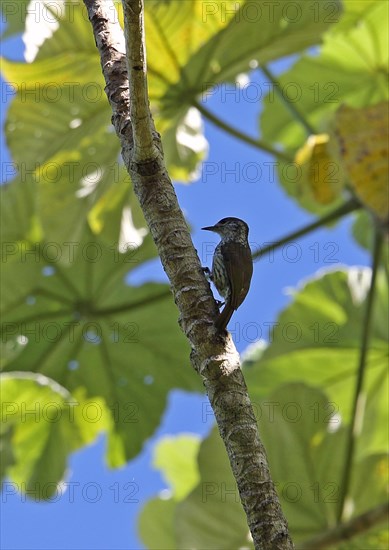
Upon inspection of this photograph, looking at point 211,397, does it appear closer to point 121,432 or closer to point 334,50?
point 121,432

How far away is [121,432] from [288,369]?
103cm

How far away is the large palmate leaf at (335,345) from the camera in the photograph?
16.1 feet

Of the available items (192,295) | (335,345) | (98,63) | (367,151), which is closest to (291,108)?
(98,63)

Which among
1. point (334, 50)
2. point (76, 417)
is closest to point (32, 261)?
point (76, 417)

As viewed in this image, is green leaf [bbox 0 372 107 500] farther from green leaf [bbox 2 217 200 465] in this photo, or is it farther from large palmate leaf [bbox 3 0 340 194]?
large palmate leaf [bbox 3 0 340 194]

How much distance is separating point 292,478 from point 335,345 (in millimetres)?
871

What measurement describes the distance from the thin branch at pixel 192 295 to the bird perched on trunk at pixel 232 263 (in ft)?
0.84

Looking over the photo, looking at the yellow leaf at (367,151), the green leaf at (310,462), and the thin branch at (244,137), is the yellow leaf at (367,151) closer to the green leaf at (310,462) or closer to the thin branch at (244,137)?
the thin branch at (244,137)

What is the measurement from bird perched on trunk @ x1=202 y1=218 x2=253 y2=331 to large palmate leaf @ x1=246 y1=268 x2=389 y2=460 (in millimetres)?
1525

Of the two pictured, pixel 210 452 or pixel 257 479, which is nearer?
pixel 257 479

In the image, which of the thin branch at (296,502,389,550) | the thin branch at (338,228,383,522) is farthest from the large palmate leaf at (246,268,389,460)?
the thin branch at (296,502,389,550)

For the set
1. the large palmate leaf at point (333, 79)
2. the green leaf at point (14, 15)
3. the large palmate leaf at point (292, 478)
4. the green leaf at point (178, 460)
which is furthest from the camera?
the green leaf at point (178, 460)

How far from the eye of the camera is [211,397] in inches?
83.4

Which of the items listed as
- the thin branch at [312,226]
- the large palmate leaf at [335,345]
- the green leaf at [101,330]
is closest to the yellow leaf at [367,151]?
the thin branch at [312,226]
